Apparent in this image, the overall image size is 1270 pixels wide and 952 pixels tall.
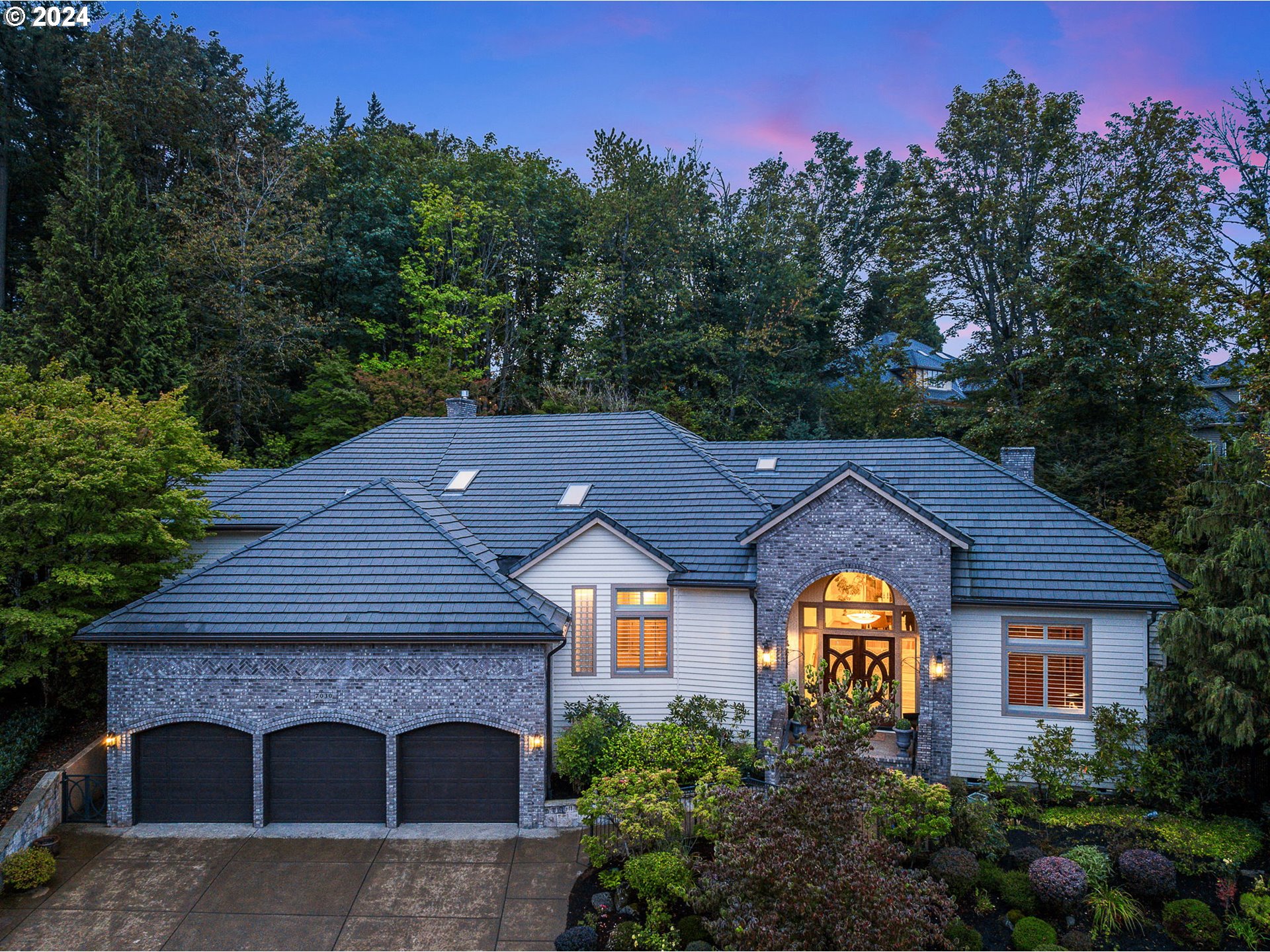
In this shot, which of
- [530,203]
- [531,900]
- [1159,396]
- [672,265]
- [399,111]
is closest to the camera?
[531,900]

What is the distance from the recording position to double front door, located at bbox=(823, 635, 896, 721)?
15133 mm

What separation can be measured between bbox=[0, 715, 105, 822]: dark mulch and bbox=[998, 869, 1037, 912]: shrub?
15061 millimetres

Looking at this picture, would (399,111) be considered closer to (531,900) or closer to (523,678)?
(523,678)

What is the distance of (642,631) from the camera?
14930 millimetres

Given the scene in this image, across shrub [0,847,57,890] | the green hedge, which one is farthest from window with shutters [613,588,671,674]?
the green hedge

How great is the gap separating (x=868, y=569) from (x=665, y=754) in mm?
5072

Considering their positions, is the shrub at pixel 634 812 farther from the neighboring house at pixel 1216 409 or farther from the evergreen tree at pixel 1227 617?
the neighboring house at pixel 1216 409

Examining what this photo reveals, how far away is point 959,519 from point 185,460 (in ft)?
52.0

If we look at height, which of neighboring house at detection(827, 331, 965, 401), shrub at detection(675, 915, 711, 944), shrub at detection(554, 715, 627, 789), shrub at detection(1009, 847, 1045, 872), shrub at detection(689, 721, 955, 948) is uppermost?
neighboring house at detection(827, 331, 965, 401)

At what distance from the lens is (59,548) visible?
1282 centimetres

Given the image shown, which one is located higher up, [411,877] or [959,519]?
[959,519]

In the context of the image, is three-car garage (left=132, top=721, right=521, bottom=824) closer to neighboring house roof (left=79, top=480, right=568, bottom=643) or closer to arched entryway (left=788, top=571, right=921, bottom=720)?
neighboring house roof (left=79, top=480, right=568, bottom=643)

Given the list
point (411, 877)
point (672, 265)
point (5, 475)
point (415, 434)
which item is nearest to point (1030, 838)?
point (411, 877)

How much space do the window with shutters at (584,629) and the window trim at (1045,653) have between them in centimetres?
794
